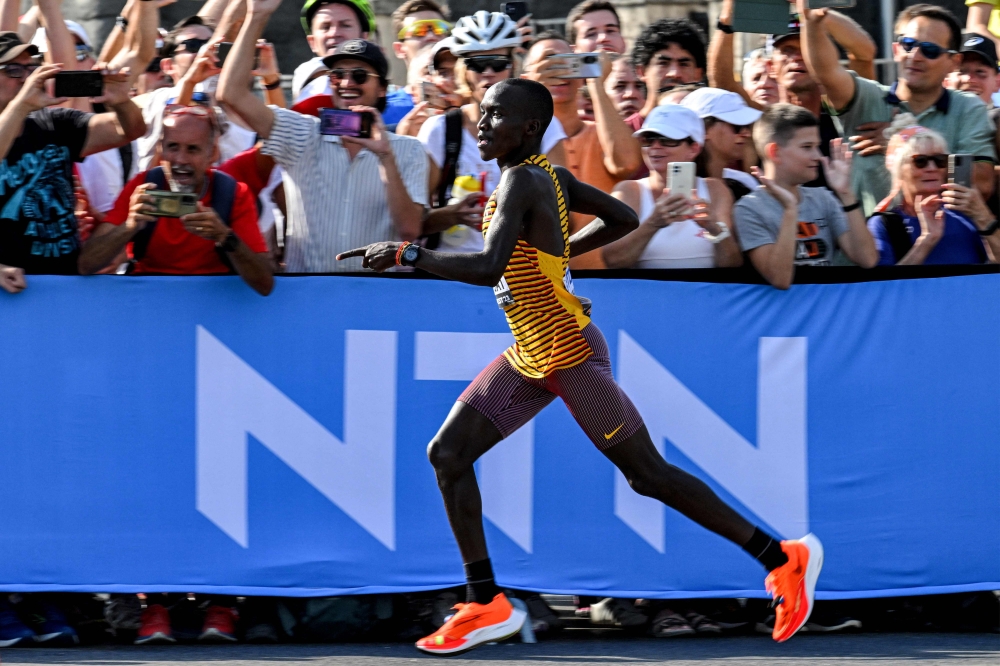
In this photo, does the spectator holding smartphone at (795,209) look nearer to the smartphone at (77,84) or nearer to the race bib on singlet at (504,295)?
the race bib on singlet at (504,295)

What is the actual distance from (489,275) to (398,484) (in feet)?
4.75

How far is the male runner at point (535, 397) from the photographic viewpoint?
5.02 meters

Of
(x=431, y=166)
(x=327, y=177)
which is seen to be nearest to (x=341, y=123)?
(x=327, y=177)

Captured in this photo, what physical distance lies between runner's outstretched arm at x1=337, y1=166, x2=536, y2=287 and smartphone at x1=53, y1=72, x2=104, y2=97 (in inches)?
69.9

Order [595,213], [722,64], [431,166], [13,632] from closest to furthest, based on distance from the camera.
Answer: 1. [595,213]
2. [13,632]
3. [431,166]
4. [722,64]

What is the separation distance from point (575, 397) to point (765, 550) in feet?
2.96

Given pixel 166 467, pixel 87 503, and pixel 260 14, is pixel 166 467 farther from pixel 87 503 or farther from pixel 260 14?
pixel 260 14

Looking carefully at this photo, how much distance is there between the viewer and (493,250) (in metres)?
4.84

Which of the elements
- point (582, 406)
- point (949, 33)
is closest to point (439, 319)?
point (582, 406)

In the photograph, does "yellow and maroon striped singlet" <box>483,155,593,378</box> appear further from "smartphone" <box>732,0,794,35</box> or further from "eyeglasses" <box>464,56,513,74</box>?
"smartphone" <box>732,0,794,35</box>

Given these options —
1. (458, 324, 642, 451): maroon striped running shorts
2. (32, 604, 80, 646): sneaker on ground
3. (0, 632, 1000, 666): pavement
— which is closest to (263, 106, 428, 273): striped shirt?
(458, 324, 642, 451): maroon striped running shorts

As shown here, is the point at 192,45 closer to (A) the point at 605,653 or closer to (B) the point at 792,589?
(A) the point at 605,653

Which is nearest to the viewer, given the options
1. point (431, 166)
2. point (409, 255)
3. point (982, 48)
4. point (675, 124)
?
point (409, 255)

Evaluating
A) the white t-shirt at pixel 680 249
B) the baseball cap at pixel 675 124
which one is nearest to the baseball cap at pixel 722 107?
the baseball cap at pixel 675 124
